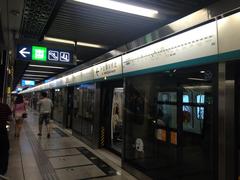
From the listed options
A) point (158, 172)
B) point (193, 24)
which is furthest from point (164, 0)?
point (158, 172)

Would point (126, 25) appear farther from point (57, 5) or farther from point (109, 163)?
point (109, 163)

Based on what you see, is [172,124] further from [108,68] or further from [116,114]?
[116,114]

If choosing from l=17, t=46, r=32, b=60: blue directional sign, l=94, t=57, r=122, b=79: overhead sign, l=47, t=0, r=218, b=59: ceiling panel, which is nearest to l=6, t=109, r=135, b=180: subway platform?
l=94, t=57, r=122, b=79: overhead sign

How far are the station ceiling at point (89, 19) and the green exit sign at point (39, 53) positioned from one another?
791 millimetres

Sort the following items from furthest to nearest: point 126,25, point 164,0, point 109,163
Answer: point 109,163 → point 126,25 → point 164,0

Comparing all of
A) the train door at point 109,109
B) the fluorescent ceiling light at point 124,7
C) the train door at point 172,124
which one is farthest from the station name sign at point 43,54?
the fluorescent ceiling light at point 124,7

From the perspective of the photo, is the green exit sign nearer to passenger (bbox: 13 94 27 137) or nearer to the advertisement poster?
the advertisement poster

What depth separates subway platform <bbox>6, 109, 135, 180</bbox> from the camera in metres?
4.23

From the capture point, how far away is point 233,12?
2422 millimetres

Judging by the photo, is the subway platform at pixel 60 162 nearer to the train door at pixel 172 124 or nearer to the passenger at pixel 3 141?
the passenger at pixel 3 141

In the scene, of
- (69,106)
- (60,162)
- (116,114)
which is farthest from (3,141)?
(69,106)

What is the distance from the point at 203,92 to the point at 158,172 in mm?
1670

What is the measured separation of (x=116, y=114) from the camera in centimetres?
655

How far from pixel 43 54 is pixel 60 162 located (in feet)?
8.83
